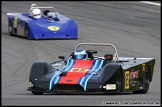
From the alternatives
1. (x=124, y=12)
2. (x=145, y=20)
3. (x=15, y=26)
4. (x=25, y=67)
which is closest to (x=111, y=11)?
(x=124, y=12)

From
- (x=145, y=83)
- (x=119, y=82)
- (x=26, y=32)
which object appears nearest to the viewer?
(x=119, y=82)

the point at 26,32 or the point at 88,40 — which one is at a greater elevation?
the point at 26,32

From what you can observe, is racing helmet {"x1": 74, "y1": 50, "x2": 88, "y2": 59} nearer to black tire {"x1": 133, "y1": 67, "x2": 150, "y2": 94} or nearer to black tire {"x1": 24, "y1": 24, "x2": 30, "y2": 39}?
black tire {"x1": 133, "y1": 67, "x2": 150, "y2": 94}

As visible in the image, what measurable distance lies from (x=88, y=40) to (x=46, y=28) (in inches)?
58.7

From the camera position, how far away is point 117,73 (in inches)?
554

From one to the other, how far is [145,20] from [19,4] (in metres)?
7.51

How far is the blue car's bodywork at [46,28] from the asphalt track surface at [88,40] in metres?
0.37

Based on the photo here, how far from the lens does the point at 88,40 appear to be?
26.3 m

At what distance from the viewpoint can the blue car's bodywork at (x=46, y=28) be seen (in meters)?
25.9

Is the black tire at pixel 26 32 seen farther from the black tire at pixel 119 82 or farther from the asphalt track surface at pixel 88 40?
the black tire at pixel 119 82

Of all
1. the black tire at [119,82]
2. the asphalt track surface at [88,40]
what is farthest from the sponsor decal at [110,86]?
the asphalt track surface at [88,40]

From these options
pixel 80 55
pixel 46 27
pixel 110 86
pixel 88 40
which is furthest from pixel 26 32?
pixel 110 86

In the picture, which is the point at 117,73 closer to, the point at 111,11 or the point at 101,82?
the point at 101,82

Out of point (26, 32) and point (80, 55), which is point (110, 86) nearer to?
point (80, 55)
